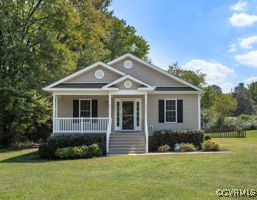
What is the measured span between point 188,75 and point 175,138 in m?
23.0

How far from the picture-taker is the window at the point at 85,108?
21219 millimetres

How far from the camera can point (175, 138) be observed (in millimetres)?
18922

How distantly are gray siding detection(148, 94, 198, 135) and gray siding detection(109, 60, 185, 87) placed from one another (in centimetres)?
83

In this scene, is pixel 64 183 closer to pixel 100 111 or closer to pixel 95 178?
pixel 95 178

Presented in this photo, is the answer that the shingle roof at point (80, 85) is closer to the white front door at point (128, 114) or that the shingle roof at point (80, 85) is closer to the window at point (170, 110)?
the white front door at point (128, 114)

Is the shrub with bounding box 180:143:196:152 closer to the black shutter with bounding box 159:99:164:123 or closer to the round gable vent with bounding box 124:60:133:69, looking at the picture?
the black shutter with bounding box 159:99:164:123

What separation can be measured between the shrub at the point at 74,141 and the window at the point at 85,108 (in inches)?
141

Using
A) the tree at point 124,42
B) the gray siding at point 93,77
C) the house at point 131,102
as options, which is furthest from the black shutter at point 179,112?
the tree at point 124,42

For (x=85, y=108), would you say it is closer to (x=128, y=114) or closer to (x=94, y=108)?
(x=94, y=108)

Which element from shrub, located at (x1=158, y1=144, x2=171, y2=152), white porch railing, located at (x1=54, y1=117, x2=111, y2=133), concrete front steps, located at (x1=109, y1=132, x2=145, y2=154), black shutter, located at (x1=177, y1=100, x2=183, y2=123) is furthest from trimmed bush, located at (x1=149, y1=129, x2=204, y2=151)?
white porch railing, located at (x1=54, y1=117, x2=111, y2=133)

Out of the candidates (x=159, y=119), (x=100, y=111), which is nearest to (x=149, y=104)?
(x=159, y=119)

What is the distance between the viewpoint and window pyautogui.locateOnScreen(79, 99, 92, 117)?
69.6ft

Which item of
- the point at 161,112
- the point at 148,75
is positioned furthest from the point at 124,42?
the point at 161,112

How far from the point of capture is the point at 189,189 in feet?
26.7
